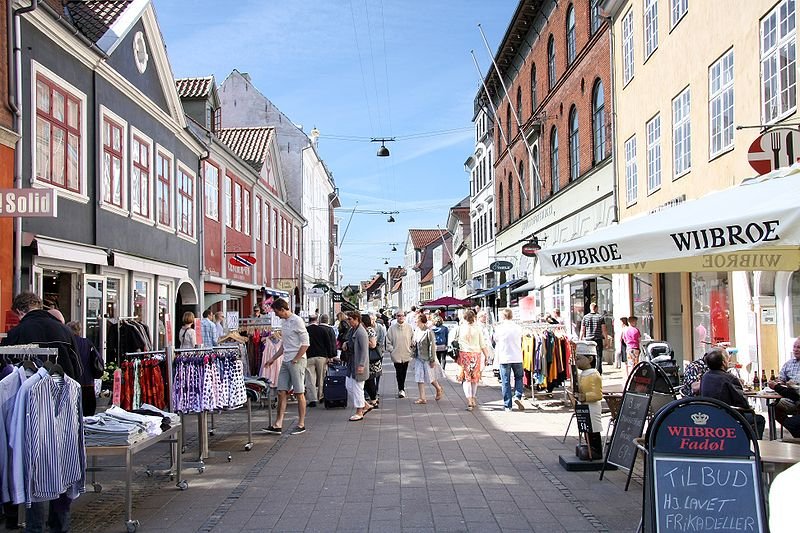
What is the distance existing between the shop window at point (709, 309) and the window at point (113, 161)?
11269 mm

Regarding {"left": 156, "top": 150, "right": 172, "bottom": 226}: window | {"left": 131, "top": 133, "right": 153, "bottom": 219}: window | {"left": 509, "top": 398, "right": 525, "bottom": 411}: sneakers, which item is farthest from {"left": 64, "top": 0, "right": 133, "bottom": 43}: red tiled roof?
{"left": 509, "top": 398, "right": 525, "bottom": 411}: sneakers

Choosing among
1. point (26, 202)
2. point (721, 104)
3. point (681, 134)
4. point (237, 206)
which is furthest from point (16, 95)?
point (237, 206)

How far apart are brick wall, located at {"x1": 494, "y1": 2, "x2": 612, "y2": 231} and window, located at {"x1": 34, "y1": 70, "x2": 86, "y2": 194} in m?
14.1

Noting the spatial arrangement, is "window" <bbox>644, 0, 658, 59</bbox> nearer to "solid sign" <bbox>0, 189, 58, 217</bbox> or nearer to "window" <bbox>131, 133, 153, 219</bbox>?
"window" <bbox>131, 133, 153, 219</bbox>

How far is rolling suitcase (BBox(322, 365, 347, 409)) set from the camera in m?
14.5

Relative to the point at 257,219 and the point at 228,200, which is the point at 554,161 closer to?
the point at 257,219

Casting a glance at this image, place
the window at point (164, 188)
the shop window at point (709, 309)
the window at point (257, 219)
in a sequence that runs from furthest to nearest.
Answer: the window at point (257, 219) < the window at point (164, 188) < the shop window at point (709, 309)

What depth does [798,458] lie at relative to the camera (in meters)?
5.20

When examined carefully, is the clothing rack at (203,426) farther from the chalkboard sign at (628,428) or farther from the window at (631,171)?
the window at (631,171)

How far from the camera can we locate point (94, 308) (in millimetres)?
13992

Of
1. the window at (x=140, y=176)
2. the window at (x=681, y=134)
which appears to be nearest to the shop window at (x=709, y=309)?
the window at (x=681, y=134)

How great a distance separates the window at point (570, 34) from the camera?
2614cm

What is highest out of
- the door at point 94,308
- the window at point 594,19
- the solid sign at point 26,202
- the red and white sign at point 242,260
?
the window at point 594,19

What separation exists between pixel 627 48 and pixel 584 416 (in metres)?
14.3
